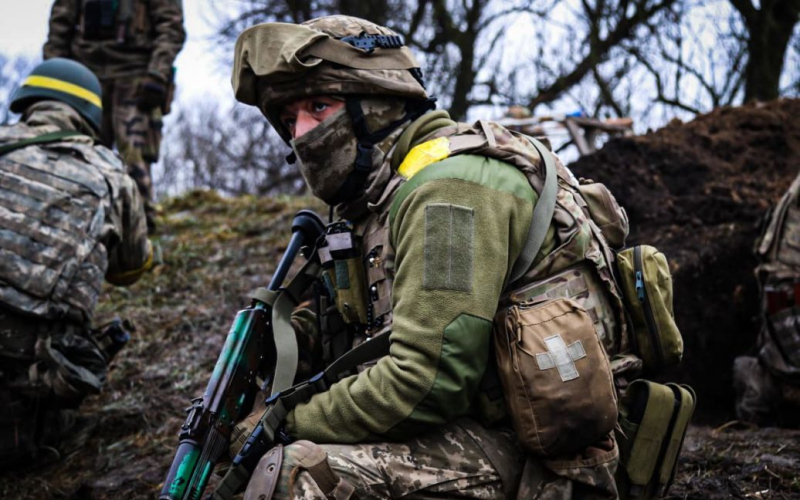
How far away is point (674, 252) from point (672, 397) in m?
3.68

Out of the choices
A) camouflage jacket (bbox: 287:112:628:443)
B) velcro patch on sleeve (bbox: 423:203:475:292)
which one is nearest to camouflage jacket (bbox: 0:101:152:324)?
camouflage jacket (bbox: 287:112:628:443)

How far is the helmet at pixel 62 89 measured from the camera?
14.8 feet

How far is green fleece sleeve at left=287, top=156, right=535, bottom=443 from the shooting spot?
216 cm

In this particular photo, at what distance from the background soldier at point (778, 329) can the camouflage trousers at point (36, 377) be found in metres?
3.85

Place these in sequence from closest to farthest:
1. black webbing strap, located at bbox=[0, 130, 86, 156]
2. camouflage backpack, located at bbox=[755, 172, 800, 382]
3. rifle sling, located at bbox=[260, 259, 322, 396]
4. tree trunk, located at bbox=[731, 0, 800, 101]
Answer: rifle sling, located at bbox=[260, 259, 322, 396], black webbing strap, located at bbox=[0, 130, 86, 156], camouflage backpack, located at bbox=[755, 172, 800, 382], tree trunk, located at bbox=[731, 0, 800, 101]

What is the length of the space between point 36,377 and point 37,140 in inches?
48.7

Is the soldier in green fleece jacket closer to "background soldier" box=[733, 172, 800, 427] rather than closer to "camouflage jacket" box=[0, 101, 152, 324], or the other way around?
"camouflage jacket" box=[0, 101, 152, 324]

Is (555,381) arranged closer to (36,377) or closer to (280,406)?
(280,406)

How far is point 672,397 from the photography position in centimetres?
250

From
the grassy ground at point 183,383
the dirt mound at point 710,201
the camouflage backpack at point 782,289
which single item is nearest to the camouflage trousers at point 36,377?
the grassy ground at point 183,383

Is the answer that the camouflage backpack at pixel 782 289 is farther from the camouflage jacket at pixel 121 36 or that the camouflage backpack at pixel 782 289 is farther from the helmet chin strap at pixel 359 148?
the camouflage jacket at pixel 121 36

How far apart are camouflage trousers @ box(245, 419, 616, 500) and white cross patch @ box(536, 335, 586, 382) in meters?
0.28

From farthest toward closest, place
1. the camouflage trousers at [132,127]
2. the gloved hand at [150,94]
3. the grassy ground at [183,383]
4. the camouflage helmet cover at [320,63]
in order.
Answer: the camouflage trousers at [132,127]
the gloved hand at [150,94]
the grassy ground at [183,383]
the camouflage helmet cover at [320,63]

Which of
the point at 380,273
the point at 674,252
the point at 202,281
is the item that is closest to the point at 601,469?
the point at 380,273
